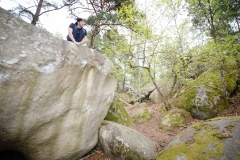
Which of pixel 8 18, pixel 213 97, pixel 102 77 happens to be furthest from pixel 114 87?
pixel 213 97

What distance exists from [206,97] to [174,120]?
284cm

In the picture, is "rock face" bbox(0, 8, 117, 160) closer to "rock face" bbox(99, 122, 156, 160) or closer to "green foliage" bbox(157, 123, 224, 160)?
"rock face" bbox(99, 122, 156, 160)

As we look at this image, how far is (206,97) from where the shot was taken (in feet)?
30.8

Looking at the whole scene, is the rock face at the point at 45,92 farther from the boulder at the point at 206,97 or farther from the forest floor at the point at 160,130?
the boulder at the point at 206,97

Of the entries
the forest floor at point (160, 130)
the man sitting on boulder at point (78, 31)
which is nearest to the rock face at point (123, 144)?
the forest floor at point (160, 130)

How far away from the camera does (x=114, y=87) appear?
20.7 ft

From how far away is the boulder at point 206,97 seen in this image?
881 cm

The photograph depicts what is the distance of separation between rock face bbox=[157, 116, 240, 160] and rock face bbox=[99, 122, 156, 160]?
849 mm

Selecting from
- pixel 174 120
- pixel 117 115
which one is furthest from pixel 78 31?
pixel 174 120

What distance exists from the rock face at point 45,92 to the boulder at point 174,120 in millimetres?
5602

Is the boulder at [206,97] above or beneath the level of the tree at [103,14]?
beneath

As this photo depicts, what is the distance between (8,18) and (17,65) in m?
1.31

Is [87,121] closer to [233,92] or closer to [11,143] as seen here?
[11,143]

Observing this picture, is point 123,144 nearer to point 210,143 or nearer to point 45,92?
point 210,143
